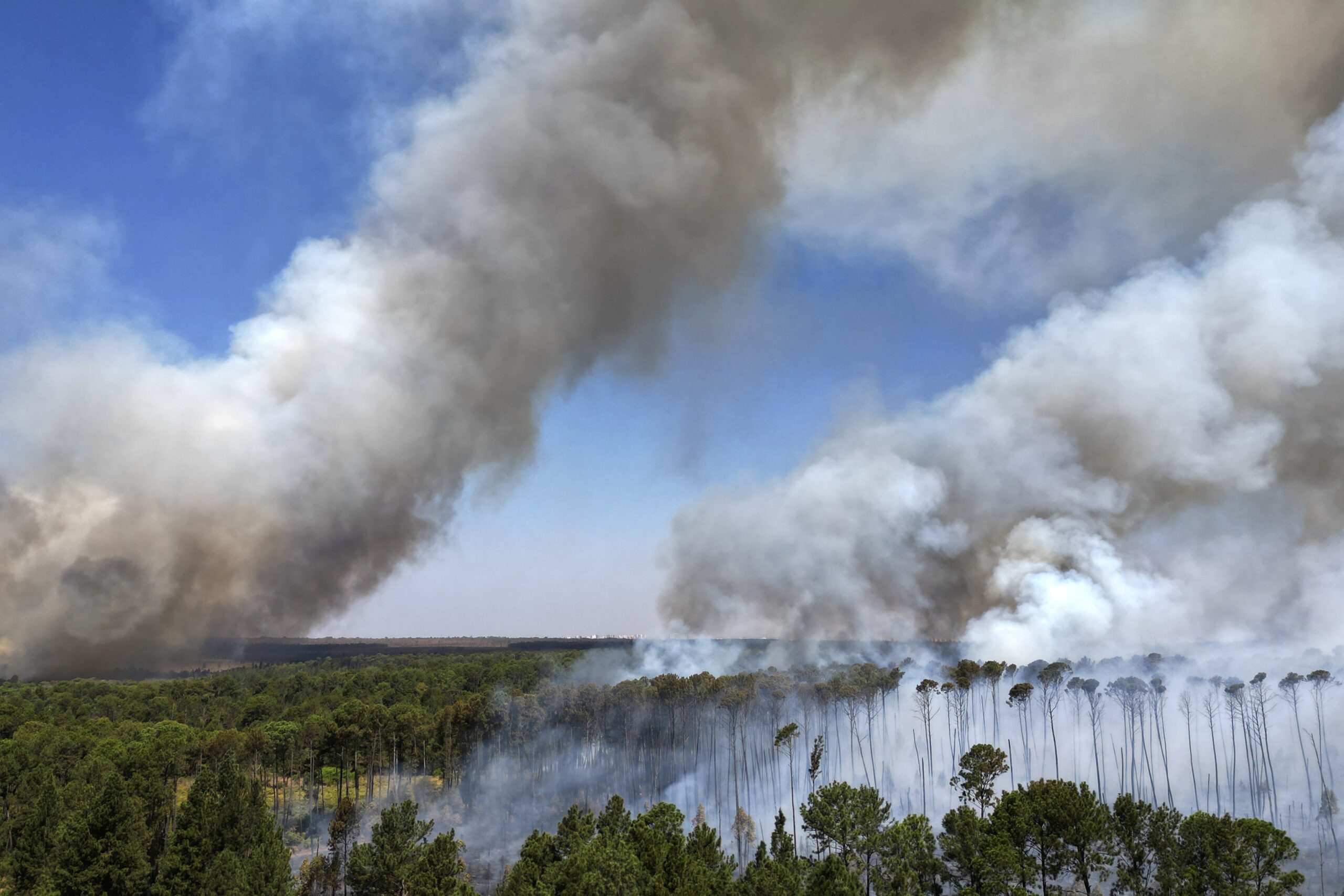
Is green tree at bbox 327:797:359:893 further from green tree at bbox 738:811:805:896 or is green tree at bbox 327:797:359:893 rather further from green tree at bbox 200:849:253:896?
green tree at bbox 738:811:805:896

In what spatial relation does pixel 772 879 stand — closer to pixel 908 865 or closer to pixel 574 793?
pixel 908 865

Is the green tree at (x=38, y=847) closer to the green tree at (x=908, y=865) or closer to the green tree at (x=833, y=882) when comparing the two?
the green tree at (x=833, y=882)

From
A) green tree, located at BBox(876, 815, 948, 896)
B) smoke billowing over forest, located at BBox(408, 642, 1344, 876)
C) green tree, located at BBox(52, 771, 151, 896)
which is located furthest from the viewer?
smoke billowing over forest, located at BBox(408, 642, 1344, 876)

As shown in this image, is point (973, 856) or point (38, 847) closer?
point (973, 856)

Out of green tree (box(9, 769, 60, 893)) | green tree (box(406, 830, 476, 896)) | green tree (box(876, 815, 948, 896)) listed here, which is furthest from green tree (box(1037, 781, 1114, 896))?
green tree (box(9, 769, 60, 893))

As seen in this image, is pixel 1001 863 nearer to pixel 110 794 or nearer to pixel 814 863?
pixel 814 863

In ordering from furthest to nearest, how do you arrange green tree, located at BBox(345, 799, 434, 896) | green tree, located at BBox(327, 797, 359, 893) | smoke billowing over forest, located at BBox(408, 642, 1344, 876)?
smoke billowing over forest, located at BBox(408, 642, 1344, 876), green tree, located at BBox(327, 797, 359, 893), green tree, located at BBox(345, 799, 434, 896)

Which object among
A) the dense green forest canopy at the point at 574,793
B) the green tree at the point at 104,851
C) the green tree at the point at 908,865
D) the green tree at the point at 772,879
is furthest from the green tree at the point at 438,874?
the green tree at the point at 908,865

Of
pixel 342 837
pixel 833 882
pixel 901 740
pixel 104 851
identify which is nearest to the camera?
pixel 833 882

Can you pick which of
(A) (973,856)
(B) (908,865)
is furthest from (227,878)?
(A) (973,856)

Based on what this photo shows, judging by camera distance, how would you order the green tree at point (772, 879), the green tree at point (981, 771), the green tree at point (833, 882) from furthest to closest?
1. the green tree at point (981, 771)
2. the green tree at point (772, 879)
3. the green tree at point (833, 882)

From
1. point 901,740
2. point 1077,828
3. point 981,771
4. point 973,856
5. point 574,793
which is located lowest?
point 574,793

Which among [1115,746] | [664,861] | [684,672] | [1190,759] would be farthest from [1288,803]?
[684,672]

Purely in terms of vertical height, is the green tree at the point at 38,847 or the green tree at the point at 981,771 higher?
the green tree at the point at 981,771
